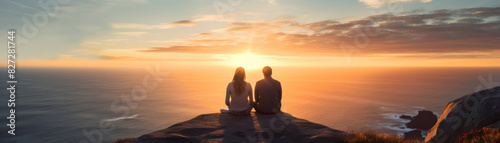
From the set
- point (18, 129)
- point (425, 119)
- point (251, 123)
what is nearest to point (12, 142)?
point (18, 129)

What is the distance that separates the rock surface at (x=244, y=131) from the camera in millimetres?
6547

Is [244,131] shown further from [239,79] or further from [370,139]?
[370,139]

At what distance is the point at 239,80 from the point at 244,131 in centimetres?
203

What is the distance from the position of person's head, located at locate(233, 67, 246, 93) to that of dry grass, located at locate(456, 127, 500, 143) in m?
6.34

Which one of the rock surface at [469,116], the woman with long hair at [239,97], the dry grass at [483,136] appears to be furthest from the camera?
the woman with long hair at [239,97]

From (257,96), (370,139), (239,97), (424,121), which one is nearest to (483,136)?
(370,139)

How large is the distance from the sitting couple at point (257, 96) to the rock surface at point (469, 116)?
16.4 feet

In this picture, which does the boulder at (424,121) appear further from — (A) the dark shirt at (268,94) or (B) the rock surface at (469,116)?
(A) the dark shirt at (268,94)

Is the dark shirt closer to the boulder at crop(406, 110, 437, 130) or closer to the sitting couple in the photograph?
the sitting couple

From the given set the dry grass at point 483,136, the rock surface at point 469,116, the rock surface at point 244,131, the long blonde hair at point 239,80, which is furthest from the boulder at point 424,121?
the long blonde hair at point 239,80

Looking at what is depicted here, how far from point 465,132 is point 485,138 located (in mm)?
1180

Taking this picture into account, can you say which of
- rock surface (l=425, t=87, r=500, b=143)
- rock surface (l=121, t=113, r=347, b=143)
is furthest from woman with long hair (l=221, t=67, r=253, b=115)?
rock surface (l=425, t=87, r=500, b=143)

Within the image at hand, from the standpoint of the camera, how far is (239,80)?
873cm

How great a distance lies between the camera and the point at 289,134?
7.17 metres
